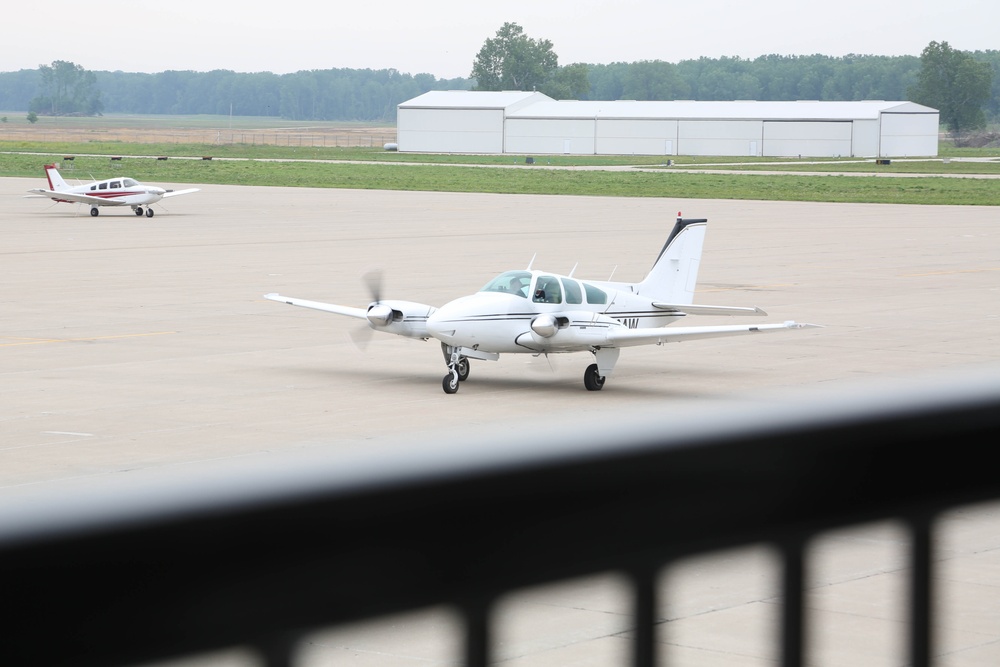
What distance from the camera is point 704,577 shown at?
2.19 m

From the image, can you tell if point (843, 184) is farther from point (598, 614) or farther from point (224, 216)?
point (598, 614)

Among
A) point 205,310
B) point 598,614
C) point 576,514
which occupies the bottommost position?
point 205,310

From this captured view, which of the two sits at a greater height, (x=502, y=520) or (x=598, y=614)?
(x=502, y=520)

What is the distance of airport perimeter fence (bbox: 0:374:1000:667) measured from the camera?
1546mm

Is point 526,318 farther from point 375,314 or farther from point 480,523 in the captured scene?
point 480,523

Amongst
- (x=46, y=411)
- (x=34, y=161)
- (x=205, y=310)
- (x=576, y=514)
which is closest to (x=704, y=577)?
(x=576, y=514)

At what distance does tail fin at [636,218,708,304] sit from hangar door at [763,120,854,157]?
119 metres

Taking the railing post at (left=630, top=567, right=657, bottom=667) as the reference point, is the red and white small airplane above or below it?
below

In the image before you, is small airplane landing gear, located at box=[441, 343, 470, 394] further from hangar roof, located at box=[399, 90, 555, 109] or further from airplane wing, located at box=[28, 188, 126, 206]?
hangar roof, located at box=[399, 90, 555, 109]

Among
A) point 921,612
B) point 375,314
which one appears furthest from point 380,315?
point 921,612

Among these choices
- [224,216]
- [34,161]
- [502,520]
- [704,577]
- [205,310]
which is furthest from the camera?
[34,161]

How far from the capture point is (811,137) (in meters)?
136

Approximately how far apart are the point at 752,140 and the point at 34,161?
63.8 metres

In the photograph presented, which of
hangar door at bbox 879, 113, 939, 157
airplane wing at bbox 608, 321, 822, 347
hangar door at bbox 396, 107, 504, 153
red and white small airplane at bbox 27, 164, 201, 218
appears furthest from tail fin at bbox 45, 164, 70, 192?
hangar door at bbox 879, 113, 939, 157
